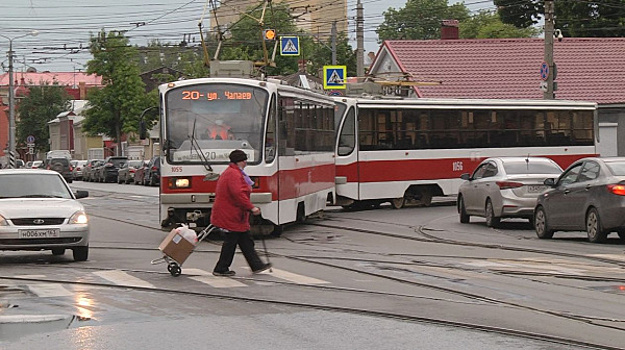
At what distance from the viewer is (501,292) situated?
44.8ft

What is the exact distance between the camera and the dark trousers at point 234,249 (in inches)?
618

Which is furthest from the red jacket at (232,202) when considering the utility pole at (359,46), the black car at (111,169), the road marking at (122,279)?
the black car at (111,169)

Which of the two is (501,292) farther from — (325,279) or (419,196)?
(419,196)

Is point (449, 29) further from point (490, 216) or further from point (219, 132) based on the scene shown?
point (219, 132)

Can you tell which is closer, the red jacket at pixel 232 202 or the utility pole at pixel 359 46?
the red jacket at pixel 232 202

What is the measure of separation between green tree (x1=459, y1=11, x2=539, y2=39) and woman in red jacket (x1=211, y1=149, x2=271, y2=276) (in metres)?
97.2

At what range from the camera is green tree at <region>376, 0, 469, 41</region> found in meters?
127

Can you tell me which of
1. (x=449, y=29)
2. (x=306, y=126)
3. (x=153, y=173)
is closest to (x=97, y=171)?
(x=153, y=173)

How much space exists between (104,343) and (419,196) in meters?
25.5

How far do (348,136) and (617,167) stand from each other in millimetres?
13176

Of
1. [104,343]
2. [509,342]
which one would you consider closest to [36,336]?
[104,343]

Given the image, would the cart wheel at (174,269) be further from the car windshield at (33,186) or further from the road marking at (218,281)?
the car windshield at (33,186)

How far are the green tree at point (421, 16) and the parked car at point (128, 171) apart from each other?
199 feet

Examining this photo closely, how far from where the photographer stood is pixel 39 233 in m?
17.7
